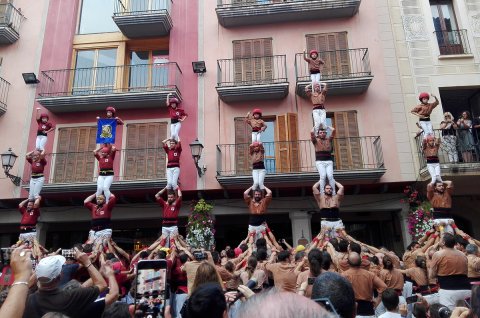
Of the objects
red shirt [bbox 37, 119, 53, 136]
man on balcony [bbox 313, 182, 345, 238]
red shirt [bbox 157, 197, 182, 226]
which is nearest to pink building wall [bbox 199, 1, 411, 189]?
red shirt [bbox 157, 197, 182, 226]

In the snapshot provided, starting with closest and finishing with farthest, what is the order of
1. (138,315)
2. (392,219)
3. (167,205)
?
(138,315), (167,205), (392,219)

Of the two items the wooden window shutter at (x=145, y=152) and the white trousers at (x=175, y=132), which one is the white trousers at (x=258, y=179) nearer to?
the white trousers at (x=175, y=132)

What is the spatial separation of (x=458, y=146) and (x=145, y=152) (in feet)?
34.1

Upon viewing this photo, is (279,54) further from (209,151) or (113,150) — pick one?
(113,150)

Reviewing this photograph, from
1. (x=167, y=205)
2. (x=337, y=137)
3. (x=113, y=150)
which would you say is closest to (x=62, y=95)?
(x=113, y=150)

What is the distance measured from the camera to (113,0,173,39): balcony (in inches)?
605

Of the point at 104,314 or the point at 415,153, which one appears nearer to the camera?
the point at 104,314

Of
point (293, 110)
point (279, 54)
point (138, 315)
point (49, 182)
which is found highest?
point (279, 54)

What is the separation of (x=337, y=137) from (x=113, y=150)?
7.38 m

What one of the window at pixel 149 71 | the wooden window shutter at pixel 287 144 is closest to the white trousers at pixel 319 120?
the wooden window shutter at pixel 287 144

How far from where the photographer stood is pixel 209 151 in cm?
1460

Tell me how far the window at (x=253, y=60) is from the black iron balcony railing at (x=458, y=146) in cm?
579

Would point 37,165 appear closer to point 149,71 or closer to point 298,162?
point 149,71

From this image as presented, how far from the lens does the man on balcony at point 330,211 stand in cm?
1009
